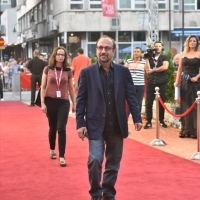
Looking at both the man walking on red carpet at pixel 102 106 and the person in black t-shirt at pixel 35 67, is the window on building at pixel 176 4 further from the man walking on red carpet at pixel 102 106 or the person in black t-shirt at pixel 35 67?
the man walking on red carpet at pixel 102 106

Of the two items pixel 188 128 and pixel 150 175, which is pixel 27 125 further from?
pixel 150 175

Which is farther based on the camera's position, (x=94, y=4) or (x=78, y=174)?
(x=94, y=4)

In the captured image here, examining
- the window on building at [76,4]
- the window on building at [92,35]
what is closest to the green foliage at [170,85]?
the window on building at [76,4]

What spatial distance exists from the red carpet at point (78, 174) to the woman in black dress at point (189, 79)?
4.02 ft

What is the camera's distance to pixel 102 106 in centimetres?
623

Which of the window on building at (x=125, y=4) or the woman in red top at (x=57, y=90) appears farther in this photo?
the window on building at (x=125, y=4)

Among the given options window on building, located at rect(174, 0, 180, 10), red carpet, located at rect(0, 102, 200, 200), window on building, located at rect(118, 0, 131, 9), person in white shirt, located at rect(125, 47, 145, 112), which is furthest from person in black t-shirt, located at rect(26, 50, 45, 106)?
window on building, located at rect(174, 0, 180, 10)

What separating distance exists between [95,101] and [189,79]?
542 cm

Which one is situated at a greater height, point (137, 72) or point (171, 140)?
point (137, 72)

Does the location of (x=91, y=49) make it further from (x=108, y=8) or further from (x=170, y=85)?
(x=170, y=85)

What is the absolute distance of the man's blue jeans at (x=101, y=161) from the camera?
20.5ft

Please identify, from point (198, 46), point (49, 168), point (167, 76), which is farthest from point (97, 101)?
point (167, 76)

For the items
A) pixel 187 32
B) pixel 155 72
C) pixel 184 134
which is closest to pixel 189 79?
pixel 184 134

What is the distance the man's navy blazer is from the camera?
20.4ft
